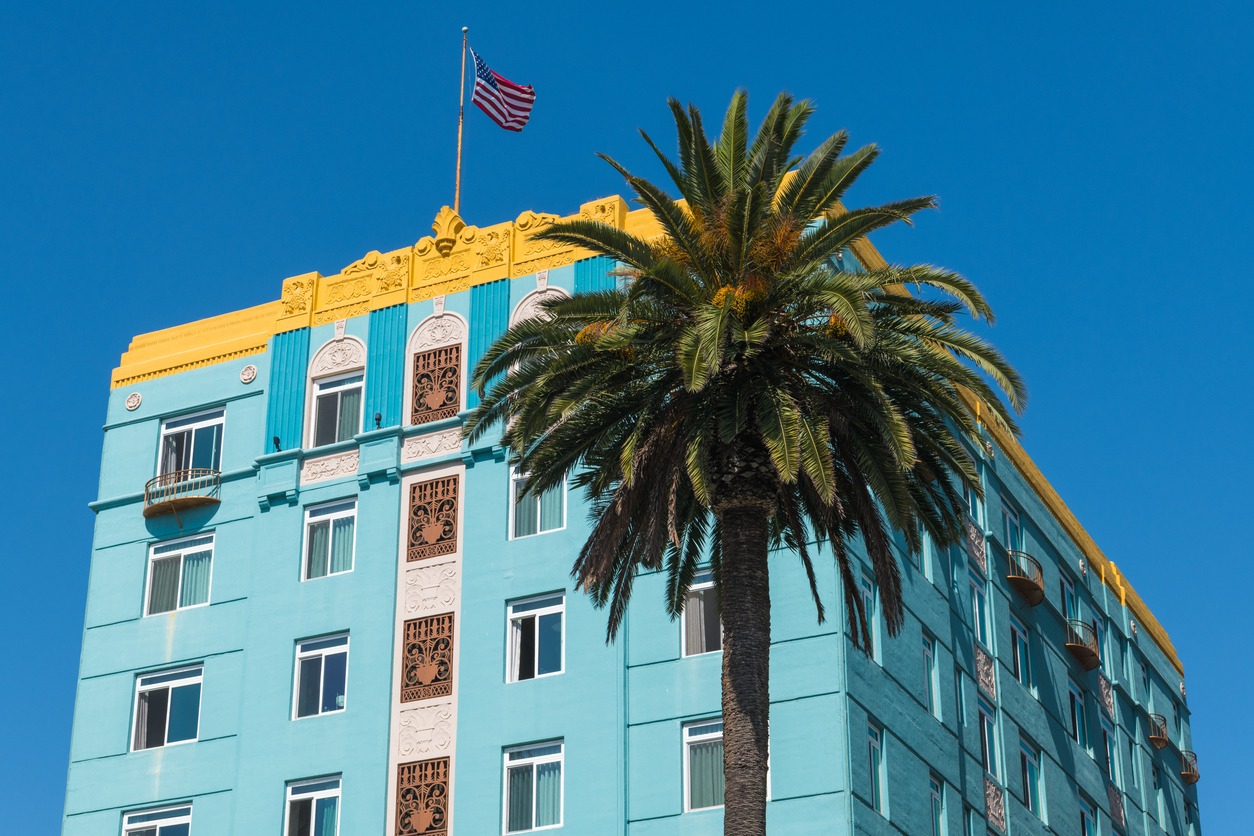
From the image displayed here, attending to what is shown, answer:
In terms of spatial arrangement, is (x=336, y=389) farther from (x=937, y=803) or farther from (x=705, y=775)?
(x=937, y=803)

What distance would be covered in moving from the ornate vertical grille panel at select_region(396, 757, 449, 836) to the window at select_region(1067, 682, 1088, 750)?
23417 mm

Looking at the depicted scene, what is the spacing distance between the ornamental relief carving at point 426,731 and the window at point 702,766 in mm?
6327

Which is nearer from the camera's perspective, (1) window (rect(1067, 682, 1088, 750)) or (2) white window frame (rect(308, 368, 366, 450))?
(2) white window frame (rect(308, 368, 366, 450))

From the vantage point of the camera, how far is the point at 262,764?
54.3 m

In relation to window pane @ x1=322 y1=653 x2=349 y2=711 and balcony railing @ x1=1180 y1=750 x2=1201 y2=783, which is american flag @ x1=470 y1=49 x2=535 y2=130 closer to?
window pane @ x1=322 y1=653 x2=349 y2=711

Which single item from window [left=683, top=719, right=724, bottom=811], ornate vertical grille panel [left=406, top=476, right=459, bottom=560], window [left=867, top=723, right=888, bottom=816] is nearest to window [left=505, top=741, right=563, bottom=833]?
window [left=683, top=719, right=724, bottom=811]

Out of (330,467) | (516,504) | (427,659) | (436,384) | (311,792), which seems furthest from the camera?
(330,467)

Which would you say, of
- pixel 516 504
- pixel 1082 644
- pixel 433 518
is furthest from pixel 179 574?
pixel 1082 644

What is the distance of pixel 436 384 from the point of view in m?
57.3

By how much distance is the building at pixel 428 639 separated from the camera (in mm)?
50562

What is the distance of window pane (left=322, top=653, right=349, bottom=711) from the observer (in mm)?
54656

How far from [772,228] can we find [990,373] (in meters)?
4.76

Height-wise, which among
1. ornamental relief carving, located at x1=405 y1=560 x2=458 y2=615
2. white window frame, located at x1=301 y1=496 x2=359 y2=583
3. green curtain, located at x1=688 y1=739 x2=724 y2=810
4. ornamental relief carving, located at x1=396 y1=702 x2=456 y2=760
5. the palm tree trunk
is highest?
white window frame, located at x1=301 y1=496 x2=359 y2=583

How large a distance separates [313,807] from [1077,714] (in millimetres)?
26327
